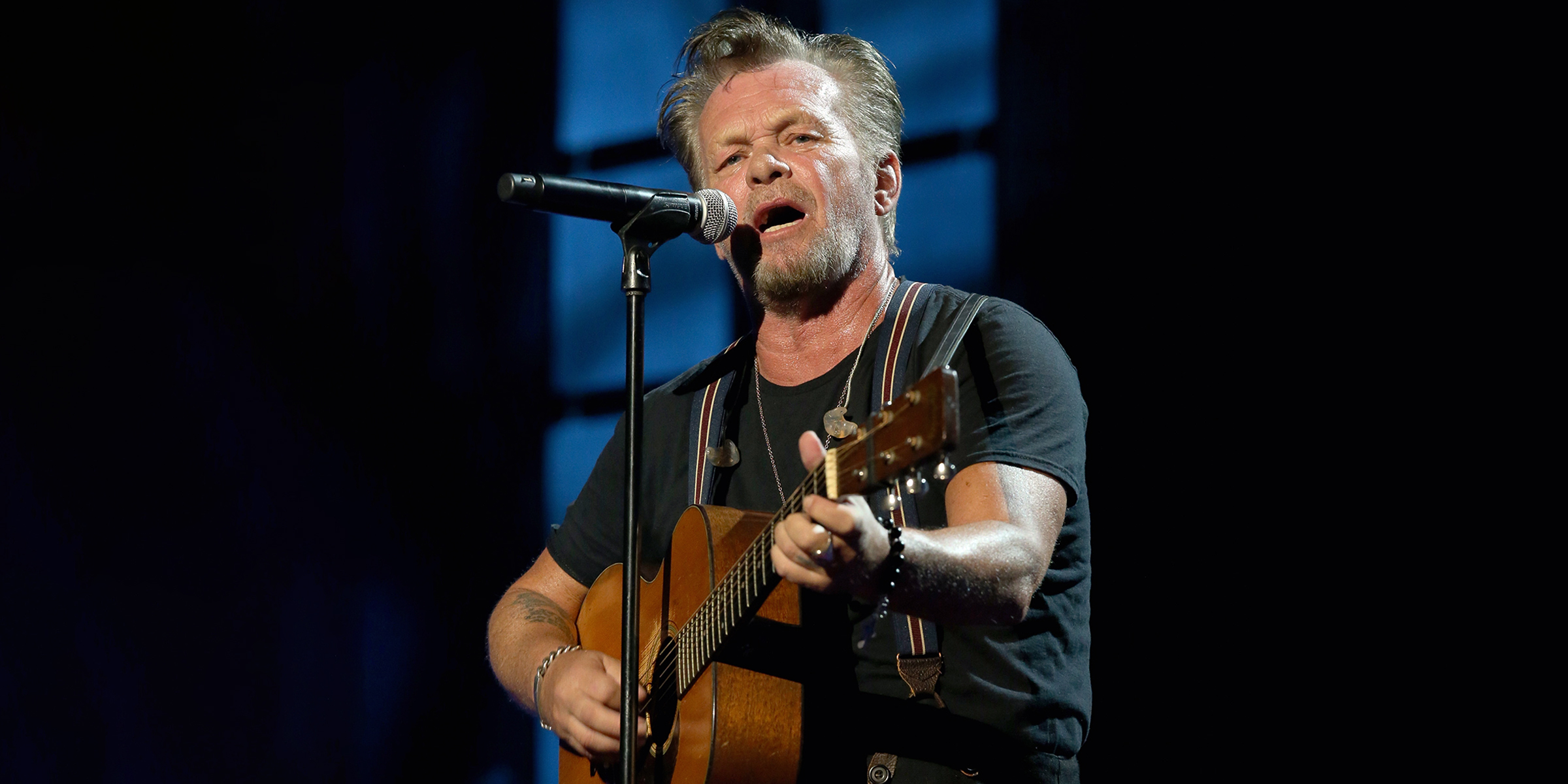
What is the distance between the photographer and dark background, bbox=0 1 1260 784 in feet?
10.8

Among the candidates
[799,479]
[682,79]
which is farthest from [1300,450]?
[682,79]

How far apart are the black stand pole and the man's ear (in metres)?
1.09

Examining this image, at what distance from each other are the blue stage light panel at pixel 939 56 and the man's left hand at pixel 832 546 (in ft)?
Result: 5.73

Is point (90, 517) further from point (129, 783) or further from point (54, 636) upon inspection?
point (129, 783)

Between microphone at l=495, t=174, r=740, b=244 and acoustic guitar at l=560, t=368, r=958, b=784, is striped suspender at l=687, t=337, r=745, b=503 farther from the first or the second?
microphone at l=495, t=174, r=740, b=244

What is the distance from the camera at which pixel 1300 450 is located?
2193mm

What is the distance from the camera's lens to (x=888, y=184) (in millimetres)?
2588

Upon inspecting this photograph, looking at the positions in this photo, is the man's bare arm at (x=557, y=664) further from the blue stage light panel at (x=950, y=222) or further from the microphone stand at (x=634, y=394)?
the blue stage light panel at (x=950, y=222)

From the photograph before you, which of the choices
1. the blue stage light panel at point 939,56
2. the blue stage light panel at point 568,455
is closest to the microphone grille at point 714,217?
the blue stage light panel at point 939,56

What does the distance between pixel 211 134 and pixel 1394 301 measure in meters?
3.49

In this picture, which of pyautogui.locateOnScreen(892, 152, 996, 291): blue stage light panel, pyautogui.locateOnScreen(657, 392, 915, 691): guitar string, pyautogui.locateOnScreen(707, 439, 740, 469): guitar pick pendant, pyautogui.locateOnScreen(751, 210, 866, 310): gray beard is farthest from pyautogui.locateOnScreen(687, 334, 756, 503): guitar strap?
pyautogui.locateOnScreen(892, 152, 996, 291): blue stage light panel

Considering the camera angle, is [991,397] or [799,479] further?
[799,479]

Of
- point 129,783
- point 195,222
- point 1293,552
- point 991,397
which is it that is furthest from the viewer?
point 195,222

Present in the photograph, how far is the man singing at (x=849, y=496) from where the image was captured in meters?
1.55
